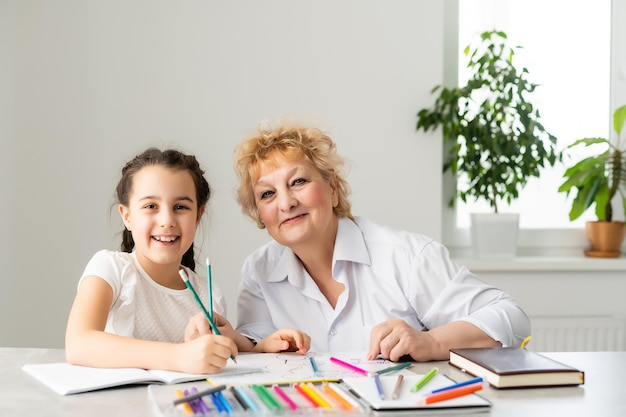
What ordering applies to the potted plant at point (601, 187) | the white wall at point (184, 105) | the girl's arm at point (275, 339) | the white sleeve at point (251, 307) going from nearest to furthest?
the girl's arm at point (275, 339), the white sleeve at point (251, 307), the white wall at point (184, 105), the potted plant at point (601, 187)

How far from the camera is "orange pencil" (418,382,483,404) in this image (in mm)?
1122

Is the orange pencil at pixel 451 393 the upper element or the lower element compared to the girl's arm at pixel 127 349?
lower

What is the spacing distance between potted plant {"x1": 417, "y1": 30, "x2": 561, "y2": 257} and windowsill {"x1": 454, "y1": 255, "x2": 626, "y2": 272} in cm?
6

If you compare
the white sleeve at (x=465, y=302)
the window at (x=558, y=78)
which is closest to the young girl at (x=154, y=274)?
the white sleeve at (x=465, y=302)

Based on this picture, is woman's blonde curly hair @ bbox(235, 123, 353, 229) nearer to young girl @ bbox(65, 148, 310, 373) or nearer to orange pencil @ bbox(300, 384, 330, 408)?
young girl @ bbox(65, 148, 310, 373)

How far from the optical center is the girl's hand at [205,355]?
126 cm

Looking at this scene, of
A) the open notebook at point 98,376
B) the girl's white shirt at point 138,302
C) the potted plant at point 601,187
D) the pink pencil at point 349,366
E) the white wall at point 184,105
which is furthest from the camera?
the potted plant at point 601,187

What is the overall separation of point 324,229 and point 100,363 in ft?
2.41

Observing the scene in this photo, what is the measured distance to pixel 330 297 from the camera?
1962 mm

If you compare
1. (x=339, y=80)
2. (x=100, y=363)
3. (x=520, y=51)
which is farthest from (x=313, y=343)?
(x=520, y=51)

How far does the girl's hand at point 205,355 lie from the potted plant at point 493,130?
86.6 inches

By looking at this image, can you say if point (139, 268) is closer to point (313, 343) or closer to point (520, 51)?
point (313, 343)

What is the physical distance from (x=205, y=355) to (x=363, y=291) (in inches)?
28.3

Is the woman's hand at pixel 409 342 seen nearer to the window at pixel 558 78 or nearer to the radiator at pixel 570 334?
the radiator at pixel 570 334
